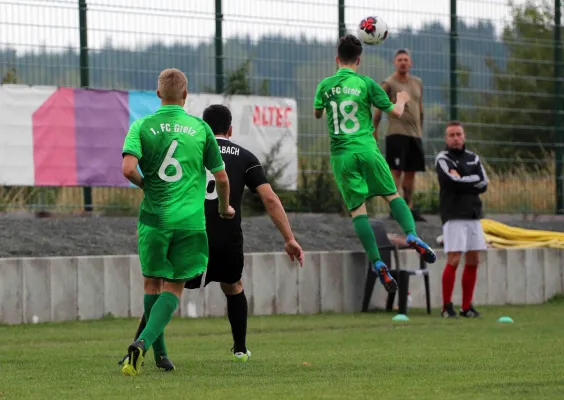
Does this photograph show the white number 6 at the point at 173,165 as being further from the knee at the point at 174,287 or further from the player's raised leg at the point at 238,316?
the player's raised leg at the point at 238,316

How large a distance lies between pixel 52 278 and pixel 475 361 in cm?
624

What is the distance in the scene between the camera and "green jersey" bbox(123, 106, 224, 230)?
8516mm

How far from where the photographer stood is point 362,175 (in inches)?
516

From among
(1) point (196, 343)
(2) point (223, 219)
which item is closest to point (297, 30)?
(1) point (196, 343)

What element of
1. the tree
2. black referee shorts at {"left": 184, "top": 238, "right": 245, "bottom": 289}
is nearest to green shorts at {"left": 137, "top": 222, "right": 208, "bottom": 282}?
black referee shorts at {"left": 184, "top": 238, "right": 245, "bottom": 289}

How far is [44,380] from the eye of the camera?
8.48 metres

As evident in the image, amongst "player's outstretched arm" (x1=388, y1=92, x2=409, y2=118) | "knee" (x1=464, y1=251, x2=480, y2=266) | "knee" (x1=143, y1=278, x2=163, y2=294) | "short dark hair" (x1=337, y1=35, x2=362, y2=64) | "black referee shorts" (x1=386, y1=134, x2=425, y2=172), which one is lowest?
"knee" (x1=464, y1=251, x2=480, y2=266)

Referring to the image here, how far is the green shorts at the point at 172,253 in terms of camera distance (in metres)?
8.52

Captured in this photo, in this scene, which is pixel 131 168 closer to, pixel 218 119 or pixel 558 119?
pixel 218 119

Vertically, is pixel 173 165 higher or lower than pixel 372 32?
lower

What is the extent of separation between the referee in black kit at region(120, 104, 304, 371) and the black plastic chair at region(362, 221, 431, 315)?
253 inches

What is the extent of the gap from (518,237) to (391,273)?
3.32 m

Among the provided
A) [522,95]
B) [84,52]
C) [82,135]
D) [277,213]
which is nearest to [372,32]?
[84,52]

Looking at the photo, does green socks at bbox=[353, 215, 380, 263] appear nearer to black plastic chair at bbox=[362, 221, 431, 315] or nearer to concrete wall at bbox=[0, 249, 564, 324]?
concrete wall at bbox=[0, 249, 564, 324]
